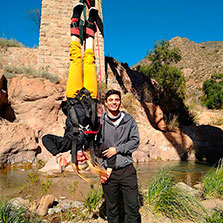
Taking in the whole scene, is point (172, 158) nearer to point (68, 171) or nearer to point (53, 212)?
point (68, 171)

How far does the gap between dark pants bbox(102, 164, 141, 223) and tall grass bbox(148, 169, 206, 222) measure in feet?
2.74

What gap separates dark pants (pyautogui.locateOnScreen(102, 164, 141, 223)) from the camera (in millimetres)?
2215

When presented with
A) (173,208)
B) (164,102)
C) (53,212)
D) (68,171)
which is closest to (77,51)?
(53,212)

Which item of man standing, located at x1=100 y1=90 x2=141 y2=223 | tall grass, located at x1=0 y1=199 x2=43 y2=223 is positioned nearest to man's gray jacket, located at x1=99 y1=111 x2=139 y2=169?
man standing, located at x1=100 y1=90 x2=141 y2=223

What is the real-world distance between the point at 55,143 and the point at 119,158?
0.72 m

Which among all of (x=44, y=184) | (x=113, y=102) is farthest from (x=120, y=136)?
(x=44, y=184)

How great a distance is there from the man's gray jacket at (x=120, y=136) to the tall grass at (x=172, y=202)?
1.10 m

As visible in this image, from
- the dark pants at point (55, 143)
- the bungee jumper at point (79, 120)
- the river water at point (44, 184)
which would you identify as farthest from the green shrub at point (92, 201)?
the dark pants at point (55, 143)

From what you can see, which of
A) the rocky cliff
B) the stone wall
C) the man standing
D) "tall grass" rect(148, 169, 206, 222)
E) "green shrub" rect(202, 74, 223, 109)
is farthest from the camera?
"green shrub" rect(202, 74, 223, 109)

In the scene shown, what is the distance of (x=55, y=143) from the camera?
2.13 meters

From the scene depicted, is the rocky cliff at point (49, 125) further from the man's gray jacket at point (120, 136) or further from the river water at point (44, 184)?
the man's gray jacket at point (120, 136)

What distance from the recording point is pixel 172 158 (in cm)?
875

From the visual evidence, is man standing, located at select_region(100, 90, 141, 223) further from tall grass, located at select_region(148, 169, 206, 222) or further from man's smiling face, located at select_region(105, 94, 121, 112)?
tall grass, located at select_region(148, 169, 206, 222)

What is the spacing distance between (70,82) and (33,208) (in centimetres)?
196
